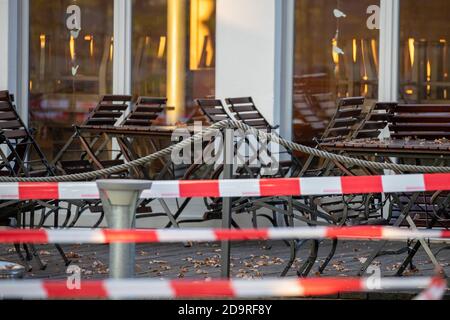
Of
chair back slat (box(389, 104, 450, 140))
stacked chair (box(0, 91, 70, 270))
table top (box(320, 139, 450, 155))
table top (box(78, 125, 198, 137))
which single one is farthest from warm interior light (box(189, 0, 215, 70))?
table top (box(320, 139, 450, 155))

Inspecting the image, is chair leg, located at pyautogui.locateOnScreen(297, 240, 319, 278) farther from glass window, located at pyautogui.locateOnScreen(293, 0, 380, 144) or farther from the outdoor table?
glass window, located at pyautogui.locateOnScreen(293, 0, 380, 144)

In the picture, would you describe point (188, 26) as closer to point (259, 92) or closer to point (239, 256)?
point (259, 92)

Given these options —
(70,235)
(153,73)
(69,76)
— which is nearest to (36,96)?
(69,76)

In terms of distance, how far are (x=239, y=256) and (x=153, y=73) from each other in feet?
8.71

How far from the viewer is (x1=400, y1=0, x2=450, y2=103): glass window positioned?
32.5ft

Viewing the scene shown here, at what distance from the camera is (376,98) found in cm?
1016

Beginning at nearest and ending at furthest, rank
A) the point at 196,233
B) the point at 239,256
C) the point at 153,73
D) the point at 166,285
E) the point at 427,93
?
the point at 166,285
the point at 196,233
the point at 239,256
the point at 427,93
the point at 153,73

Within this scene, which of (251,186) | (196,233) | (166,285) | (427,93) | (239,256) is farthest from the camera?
(427,93)

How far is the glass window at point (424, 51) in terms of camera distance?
9898 millimetres

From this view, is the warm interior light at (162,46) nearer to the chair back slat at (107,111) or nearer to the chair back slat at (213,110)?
the chair back slat at (107,111)

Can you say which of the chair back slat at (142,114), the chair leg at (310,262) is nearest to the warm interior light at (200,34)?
the chair back slat at (142,114)

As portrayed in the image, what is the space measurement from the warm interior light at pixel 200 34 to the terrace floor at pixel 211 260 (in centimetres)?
197

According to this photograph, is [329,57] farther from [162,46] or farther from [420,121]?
[420,121]
